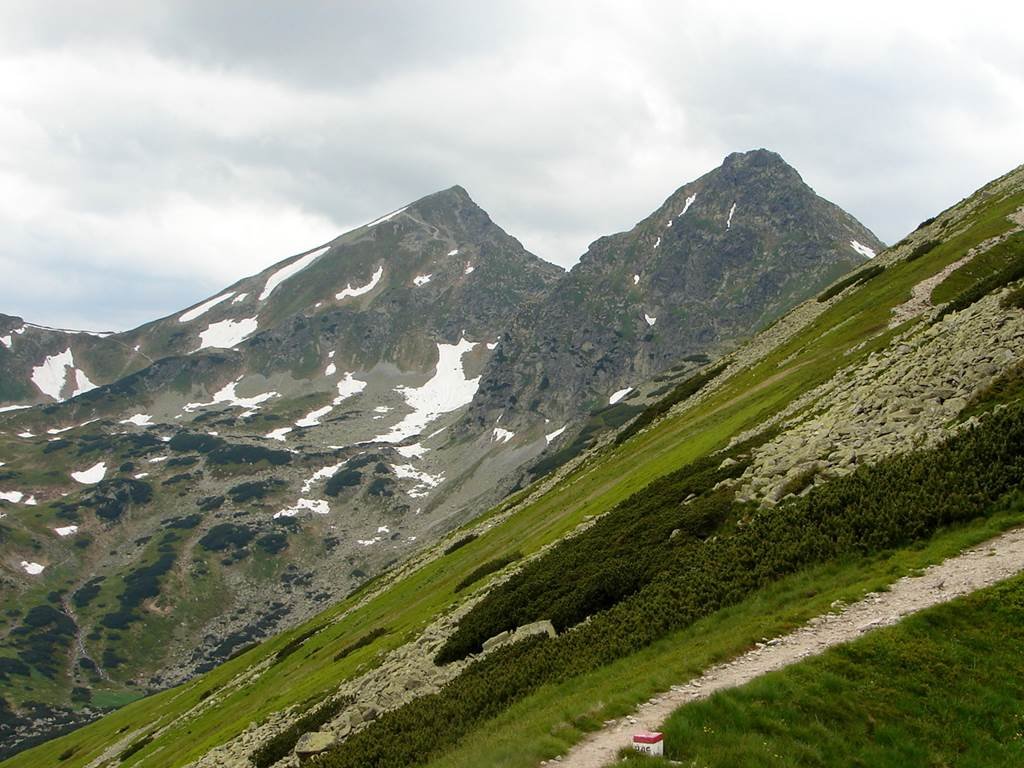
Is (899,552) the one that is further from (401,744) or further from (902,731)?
(401,744)

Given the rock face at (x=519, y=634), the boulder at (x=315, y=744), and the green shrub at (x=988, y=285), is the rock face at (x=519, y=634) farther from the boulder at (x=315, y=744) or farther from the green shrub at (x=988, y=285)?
the green shrub at (x=988, y=285)

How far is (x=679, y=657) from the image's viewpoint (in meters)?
19.6

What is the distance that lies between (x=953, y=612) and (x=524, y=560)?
105 feet

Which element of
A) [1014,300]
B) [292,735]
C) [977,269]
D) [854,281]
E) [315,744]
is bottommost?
[292,735]

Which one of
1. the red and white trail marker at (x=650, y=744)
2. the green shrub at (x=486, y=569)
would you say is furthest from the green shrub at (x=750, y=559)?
the green shrub at (x=486, y=569)

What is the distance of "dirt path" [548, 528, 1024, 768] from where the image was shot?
16.1 meters

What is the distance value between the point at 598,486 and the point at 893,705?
45048 mm

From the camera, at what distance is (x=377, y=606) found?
71312 mm

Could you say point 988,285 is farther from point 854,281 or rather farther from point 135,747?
point 135,747

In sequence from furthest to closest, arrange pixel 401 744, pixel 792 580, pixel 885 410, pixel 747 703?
pixel 885 410
pixel 401 744
pixel 792 580
pixel 747 703

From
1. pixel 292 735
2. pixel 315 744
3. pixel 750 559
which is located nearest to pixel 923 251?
pixel 750 559

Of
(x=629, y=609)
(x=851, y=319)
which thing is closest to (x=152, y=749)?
(x=629, y=609)

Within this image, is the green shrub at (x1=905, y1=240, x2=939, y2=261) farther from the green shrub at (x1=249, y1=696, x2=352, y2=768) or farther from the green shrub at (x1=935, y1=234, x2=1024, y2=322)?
the green shrub at (x1=249, y1=696, x2=352, y2=768)

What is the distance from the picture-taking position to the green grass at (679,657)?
1669cm
